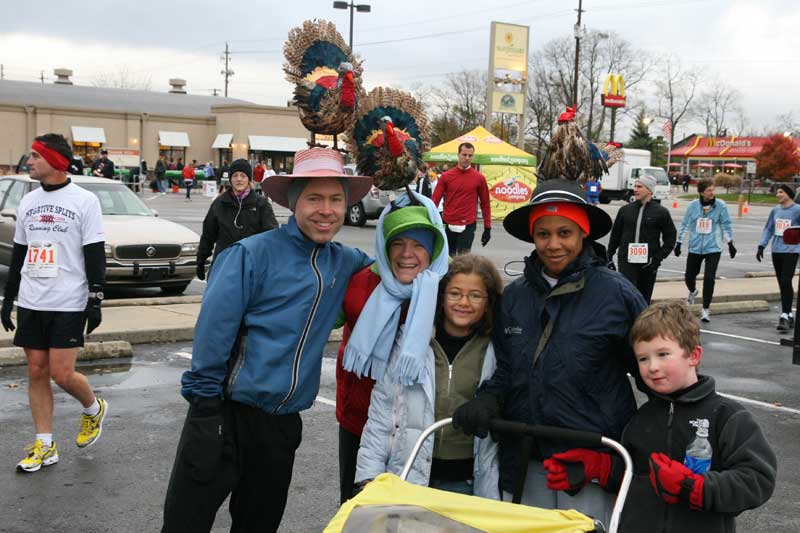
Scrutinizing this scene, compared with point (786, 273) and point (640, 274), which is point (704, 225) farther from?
point (640, 274)

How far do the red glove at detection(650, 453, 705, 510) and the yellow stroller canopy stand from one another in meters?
0.30

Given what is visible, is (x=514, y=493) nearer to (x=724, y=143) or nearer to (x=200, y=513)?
(x=200, y=513)

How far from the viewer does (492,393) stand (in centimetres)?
316

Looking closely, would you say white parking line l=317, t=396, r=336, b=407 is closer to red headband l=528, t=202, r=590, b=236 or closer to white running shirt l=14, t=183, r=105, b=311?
white running shirt l=14, t=183, r=105, b=311

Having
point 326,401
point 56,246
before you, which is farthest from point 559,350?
point 326,401

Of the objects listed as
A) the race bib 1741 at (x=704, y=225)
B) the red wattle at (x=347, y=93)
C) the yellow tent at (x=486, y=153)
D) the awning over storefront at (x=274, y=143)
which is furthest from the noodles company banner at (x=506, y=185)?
the awning over storefront at (x=274, y=143)

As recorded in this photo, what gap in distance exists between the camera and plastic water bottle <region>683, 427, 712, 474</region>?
282cm

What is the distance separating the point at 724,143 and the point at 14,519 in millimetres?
92289

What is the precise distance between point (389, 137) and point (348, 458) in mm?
1443

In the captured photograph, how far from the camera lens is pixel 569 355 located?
304 centimetres

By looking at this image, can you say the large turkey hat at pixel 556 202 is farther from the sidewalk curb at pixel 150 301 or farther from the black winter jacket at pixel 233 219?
the sidewalk curb at pixel 150 301

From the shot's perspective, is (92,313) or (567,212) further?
(92,313)

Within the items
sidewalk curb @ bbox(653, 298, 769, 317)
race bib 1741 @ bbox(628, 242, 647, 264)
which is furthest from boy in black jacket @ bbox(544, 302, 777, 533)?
sidewalk curb @ bbox(653, 298, 769, 317)

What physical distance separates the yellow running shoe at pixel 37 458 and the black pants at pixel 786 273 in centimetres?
941
